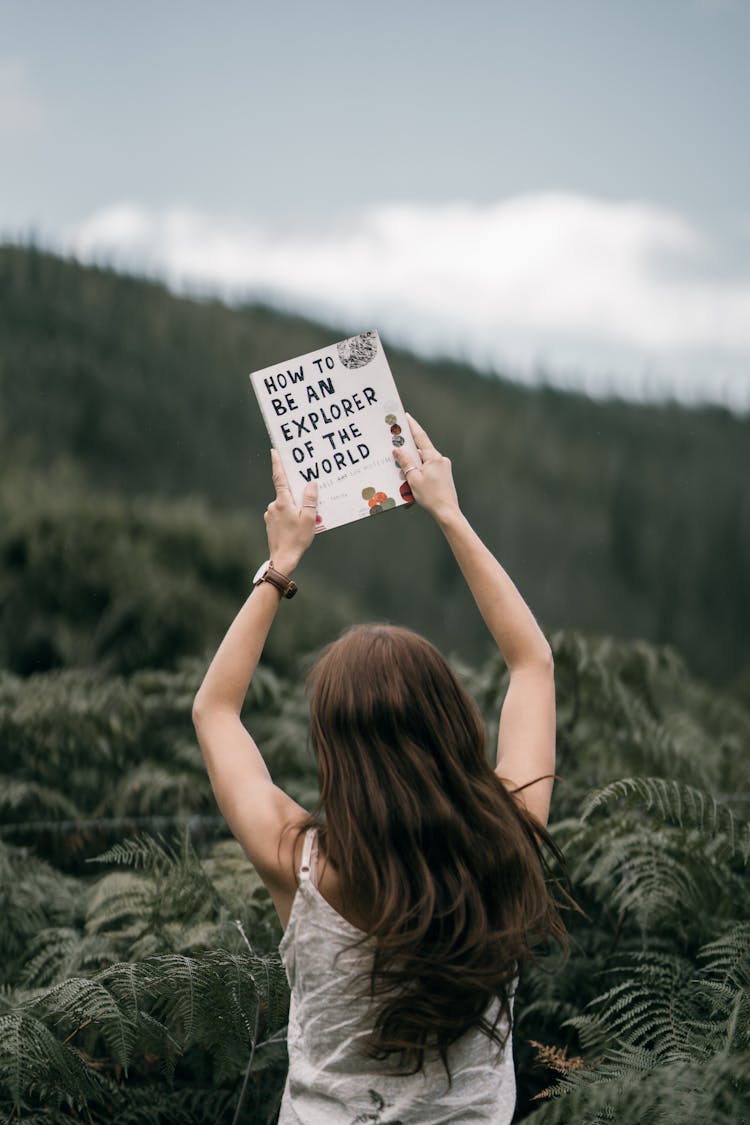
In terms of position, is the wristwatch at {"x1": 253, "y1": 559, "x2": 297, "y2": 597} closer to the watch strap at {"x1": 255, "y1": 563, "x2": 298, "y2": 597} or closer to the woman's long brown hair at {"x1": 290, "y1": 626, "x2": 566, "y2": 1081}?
the watch strap at {"x1": 255, "y1": 563, "x2": 298, "y2": 597}

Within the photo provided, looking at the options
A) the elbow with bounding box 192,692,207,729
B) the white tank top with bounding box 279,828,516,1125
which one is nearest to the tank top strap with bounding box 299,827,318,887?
the white tank top with bounding box 279,828,516,1125

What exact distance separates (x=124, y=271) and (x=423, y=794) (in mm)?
6335

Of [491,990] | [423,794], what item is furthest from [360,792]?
[491,990]

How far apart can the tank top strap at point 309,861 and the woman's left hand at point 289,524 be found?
0.48 m

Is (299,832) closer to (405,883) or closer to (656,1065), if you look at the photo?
(405,883)

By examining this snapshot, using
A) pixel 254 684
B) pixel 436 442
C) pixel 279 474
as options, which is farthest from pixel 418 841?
pixel 436 442

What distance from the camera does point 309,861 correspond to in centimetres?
160

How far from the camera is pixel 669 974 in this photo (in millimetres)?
2609

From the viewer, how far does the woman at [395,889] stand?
1576 mm

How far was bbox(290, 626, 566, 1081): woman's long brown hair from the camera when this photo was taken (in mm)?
1570

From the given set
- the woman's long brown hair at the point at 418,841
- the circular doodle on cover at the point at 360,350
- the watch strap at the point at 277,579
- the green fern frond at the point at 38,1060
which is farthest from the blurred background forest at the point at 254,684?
the circular doodle on cover at the point at 360,350

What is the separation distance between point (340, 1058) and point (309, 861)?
293 mm

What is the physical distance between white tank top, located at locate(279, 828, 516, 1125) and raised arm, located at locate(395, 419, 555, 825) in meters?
0.37

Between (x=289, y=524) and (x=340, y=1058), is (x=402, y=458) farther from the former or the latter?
(x=340, y=1058)
